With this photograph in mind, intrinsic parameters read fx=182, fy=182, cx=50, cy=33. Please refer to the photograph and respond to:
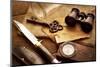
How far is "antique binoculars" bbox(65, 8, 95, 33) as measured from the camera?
236 centimetres

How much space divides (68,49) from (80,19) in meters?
0.43

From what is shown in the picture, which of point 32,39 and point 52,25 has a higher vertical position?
point 52,25

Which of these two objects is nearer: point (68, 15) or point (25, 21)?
point (25, 21)

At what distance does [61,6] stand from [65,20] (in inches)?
7.4

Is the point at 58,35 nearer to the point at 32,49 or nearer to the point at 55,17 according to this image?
the point at 55,17

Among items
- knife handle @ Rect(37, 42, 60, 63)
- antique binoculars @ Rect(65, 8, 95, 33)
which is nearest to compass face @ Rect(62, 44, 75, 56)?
knife handle @ Rect(37, 42, 60, 63)

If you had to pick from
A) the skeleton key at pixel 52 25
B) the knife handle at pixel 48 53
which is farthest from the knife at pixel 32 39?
the skeleton key at pixel 52 25

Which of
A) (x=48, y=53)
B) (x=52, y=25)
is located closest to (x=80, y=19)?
(x=52, y=25)

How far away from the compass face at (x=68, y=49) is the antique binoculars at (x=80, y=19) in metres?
0.27

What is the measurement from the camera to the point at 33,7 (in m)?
2.22

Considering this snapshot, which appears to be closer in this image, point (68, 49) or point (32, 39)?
point (32, 39)

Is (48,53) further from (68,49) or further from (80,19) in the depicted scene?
(80,19)

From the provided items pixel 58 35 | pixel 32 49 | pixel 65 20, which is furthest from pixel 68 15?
pixel 32 49

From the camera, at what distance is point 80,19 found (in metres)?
2.40
